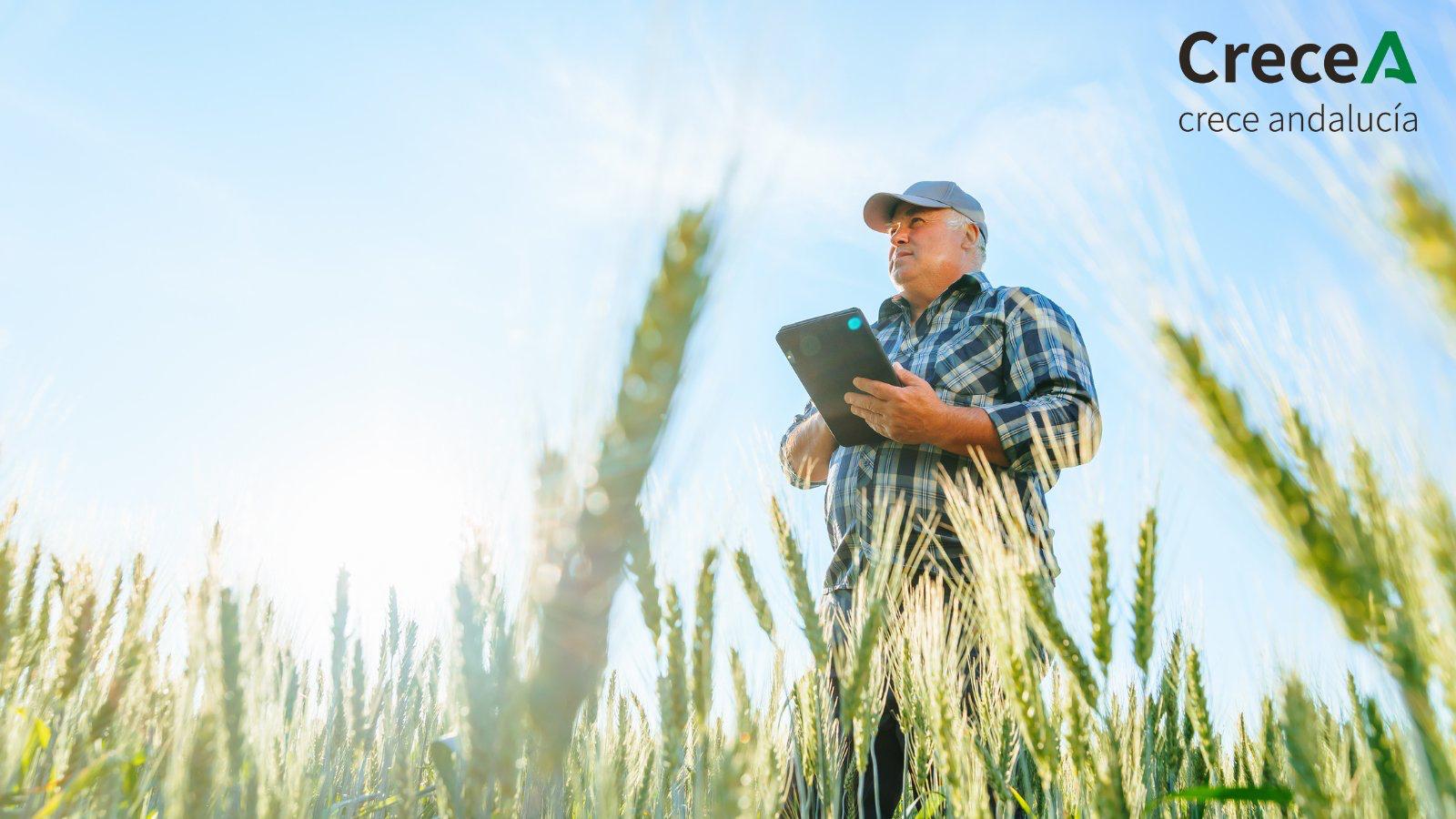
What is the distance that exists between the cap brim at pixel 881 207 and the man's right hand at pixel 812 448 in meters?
0.87

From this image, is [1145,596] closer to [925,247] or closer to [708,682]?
[708,682]

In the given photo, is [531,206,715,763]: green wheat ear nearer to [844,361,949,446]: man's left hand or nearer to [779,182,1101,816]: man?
[779,182,1101,816]: man

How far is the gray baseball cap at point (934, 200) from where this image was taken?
128 inches

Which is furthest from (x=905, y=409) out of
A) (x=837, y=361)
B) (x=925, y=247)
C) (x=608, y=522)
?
(x=608, y=522)

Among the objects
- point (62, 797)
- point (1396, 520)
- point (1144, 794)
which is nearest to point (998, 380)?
point (1144, 794)

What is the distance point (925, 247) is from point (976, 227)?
0.28 metres

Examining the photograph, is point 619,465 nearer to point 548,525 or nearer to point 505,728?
point 548,525

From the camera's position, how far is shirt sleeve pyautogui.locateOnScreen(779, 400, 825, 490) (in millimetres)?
3145

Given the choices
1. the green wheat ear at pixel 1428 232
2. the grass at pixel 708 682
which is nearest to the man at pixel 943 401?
the grass at pixel 708 682

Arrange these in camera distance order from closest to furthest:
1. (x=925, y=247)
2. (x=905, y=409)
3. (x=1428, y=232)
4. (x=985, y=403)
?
(x=1428, y=232) → (x=905, y=409) → (x=985, y=403) → (x=925, y=247)

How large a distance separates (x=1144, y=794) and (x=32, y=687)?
92.0 inches

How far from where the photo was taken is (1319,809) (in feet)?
2.92

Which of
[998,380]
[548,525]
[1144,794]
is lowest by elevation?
[1144,794]

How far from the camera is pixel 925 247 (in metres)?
3.22
